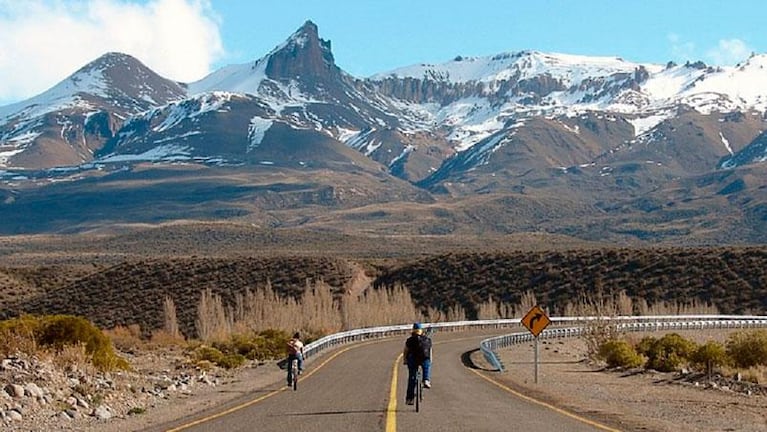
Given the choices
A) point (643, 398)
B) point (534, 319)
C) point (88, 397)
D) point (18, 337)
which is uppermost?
point (534, 319)

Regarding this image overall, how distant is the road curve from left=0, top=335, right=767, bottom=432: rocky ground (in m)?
0.92

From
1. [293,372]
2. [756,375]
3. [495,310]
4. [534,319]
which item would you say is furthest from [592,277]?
[293,372]

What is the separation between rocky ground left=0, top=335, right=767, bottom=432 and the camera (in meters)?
21.6

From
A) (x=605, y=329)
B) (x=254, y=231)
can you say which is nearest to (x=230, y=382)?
(x=605, y=329)

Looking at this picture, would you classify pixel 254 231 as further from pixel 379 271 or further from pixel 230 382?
pixel 230 382

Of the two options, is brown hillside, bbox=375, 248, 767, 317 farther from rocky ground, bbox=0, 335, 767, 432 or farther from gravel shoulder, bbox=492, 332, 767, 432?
rocky ground, bbox=0, 335, 767, 432

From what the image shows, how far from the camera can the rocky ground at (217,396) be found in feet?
70.8

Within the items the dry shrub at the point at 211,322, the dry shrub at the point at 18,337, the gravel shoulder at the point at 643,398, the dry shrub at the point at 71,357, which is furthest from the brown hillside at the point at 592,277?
the dry shrub at the point at 71,357

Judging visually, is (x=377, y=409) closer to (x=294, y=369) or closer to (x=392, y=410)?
(x=392, y=410)

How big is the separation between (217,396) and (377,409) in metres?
6.31

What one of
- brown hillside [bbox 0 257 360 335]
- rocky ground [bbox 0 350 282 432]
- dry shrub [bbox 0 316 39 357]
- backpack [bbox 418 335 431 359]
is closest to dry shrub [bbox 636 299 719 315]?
brown hillside [bbox 0 257 360 335]

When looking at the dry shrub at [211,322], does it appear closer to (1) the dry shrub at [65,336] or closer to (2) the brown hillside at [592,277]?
(1) the dry shrub at [65,336]

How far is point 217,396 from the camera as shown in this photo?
92.0ft

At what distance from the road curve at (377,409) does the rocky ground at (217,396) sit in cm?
92
